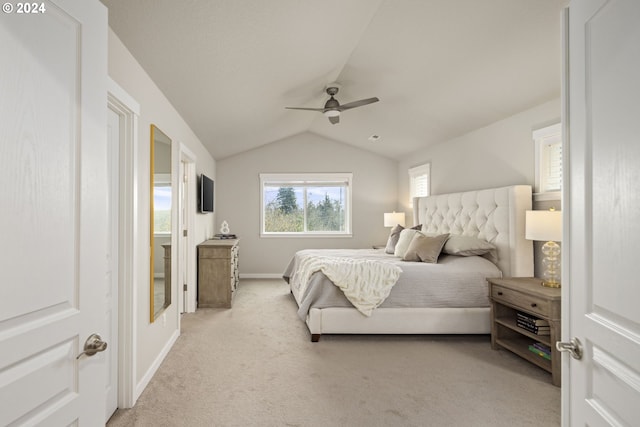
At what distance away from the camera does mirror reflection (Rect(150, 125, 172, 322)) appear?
2621mm

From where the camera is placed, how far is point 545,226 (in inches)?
107

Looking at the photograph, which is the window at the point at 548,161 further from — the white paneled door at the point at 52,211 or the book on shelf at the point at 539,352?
the white paneled door at the point at 52,211

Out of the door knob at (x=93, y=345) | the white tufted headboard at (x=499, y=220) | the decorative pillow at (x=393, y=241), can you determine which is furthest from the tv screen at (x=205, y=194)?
the door knob at (x=93, y=345)

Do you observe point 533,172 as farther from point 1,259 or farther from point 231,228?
point 231,228

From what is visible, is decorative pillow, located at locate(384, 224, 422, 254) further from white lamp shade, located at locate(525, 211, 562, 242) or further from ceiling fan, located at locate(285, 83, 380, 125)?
white lamp shade, located at locate(525, 211, 562, 242)

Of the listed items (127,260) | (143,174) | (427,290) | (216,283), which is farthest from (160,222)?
(427,290)

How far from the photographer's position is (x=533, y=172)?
3312 millimetres

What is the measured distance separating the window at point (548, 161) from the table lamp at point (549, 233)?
0.44 m

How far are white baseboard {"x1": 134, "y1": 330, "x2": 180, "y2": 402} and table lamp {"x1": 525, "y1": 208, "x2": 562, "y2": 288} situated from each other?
3136mm

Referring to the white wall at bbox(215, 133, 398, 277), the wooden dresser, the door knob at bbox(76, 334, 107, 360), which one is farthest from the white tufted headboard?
the door knob at bbox(76, 334, 107, 360)

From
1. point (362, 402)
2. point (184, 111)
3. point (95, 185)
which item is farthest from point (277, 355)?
point (184, 111)

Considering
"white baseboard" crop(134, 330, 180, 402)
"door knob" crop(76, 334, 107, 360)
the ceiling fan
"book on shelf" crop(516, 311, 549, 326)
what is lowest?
"white baseboard" crop(134, 330, 180, 402)

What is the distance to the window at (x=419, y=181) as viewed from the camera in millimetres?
5514

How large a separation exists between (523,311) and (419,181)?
3.42 m
